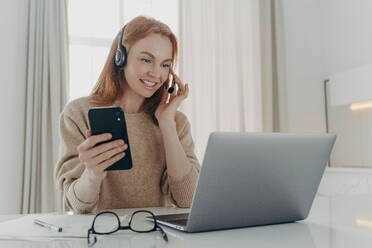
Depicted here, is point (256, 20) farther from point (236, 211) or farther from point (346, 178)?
point (236, 211)

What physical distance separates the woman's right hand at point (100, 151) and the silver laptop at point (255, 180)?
233 mm

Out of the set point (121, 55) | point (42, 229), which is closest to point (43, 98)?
point (121, 55)

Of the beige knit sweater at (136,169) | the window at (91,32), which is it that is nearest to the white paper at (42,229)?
the beige knit sweater at (136,169)

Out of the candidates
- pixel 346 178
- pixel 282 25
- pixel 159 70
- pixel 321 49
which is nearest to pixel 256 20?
pixel 282 25

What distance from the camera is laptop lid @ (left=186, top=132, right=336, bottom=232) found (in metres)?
0.62

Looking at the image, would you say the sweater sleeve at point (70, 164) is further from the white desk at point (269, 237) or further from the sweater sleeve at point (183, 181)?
the white desk at point (269, 237)

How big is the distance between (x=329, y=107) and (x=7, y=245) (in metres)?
3.16

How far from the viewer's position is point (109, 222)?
0.74m

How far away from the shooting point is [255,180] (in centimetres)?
67

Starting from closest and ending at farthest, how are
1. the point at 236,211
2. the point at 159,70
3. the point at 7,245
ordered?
the point at 7,245
the point at 236,211
the point at 159,70

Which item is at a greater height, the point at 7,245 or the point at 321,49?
the point at 321,49

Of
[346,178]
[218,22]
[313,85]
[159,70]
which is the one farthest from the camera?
[313,85]

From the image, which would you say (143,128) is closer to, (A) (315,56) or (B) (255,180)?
(B) (255,180)

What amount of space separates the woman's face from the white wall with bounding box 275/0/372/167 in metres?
2.12
